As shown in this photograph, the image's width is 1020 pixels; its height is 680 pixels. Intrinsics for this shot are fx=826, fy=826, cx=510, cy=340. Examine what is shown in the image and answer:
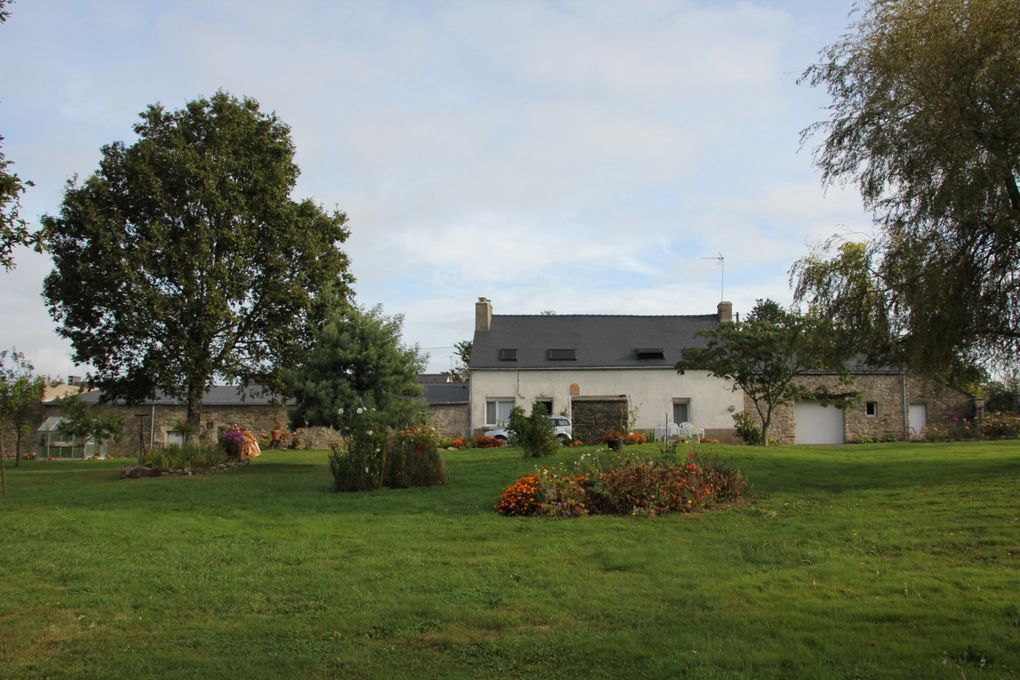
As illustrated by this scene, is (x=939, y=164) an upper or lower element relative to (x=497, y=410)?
upper

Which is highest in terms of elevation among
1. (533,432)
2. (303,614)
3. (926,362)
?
(926,362)

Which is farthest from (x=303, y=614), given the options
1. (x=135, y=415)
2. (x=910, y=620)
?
(x=135, y=415)

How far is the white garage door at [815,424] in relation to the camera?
34.7 m

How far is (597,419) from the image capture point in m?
22.7

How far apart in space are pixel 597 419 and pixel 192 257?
1202 centimetres

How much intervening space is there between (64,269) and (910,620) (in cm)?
2346

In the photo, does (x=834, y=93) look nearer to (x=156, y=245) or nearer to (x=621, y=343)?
(x=156, y=245)

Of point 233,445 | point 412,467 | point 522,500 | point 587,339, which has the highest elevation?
point 587,339

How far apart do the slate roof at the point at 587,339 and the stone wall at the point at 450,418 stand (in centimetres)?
247

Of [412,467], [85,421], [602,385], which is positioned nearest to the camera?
[412,467]

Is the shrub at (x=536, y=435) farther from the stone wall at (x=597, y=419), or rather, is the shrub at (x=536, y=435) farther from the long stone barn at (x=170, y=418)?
the long stone barn at (x=170, y=418)

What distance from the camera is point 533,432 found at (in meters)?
17.9

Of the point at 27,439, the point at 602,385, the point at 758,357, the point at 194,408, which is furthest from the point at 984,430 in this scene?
the point at 27,439

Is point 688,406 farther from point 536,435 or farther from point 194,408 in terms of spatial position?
point 194,408
